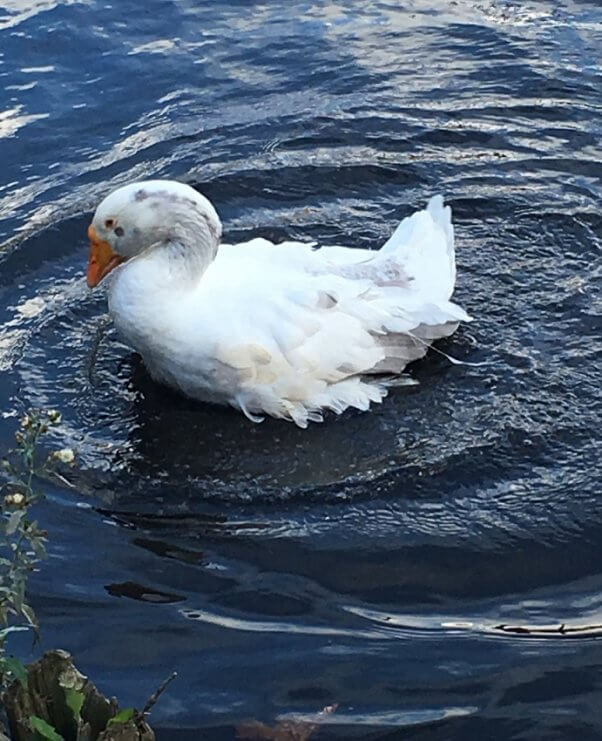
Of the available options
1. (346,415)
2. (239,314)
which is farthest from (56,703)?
(346,415)

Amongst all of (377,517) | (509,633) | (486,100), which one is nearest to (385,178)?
(486,100)

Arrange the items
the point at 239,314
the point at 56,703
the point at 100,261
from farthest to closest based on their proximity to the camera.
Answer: the point at 100,261 < the point at 239,314 < the point at 56,703

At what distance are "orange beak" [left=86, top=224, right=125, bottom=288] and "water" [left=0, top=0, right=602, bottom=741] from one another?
0.53 m

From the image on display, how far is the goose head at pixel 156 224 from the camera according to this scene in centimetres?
582

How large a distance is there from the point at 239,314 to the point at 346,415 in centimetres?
67

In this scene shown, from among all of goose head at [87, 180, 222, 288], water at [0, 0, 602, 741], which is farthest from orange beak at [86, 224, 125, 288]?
water at [0, 0, 602, 741]

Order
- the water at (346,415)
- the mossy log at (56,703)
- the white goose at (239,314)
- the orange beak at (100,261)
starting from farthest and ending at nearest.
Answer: the orange beak at (100,261)
the white goose at (239,314)
the water at (346,415)
the mossy log at (56,703)

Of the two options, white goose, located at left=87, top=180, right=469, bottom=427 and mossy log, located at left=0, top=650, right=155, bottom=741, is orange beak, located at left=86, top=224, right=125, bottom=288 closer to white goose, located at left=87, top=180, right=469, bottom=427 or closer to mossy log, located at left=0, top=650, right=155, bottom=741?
white goose, located at left=87, top=180, right=469, bottom=427

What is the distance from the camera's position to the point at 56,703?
3590 mm

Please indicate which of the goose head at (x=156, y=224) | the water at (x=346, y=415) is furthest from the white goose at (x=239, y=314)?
the water at (x=346, y=415)

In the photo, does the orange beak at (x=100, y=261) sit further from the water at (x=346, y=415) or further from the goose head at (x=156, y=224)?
the water at (x=346, y=415)

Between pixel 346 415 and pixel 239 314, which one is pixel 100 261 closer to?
pixel 239 314

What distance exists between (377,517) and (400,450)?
48 cm

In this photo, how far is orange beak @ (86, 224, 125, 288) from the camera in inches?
235
